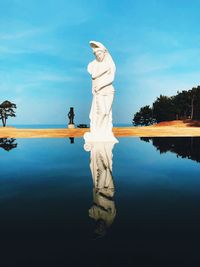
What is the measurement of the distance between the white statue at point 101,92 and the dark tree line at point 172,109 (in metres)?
42.0

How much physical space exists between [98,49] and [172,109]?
51.5m

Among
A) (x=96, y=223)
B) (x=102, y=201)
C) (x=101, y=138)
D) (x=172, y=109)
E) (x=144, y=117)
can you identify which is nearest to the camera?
(x=96, y=223)

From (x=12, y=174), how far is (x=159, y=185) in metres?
3.84

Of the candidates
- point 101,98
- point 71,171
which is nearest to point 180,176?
point 71,171

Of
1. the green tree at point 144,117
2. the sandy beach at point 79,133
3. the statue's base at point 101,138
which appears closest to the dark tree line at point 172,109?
the green tree at point 144,117

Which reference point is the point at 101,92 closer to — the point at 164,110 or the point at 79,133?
the point at 79,133

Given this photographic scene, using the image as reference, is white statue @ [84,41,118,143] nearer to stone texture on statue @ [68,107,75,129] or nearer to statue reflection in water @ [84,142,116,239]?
statue reflection in water @ [84,142,116,239]

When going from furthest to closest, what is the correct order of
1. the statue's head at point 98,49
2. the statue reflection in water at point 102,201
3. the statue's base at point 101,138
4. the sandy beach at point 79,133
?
the sandy beach at point 79,133, the statue's base at point 101,138, the statue's head at point 98,49, the statue reflection in water at point 102,201

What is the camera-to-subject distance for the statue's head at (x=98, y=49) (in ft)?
47.7

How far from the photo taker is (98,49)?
14547 mm

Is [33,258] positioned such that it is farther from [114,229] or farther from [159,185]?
[159,185]

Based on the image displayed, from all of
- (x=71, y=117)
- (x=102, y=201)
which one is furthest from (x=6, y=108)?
(x=102, y=201)

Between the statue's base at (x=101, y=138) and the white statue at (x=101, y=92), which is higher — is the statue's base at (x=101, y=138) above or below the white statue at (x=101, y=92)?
below

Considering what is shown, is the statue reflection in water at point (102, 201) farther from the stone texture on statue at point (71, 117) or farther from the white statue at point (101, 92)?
the stone texture on statue at point (71, 117)
